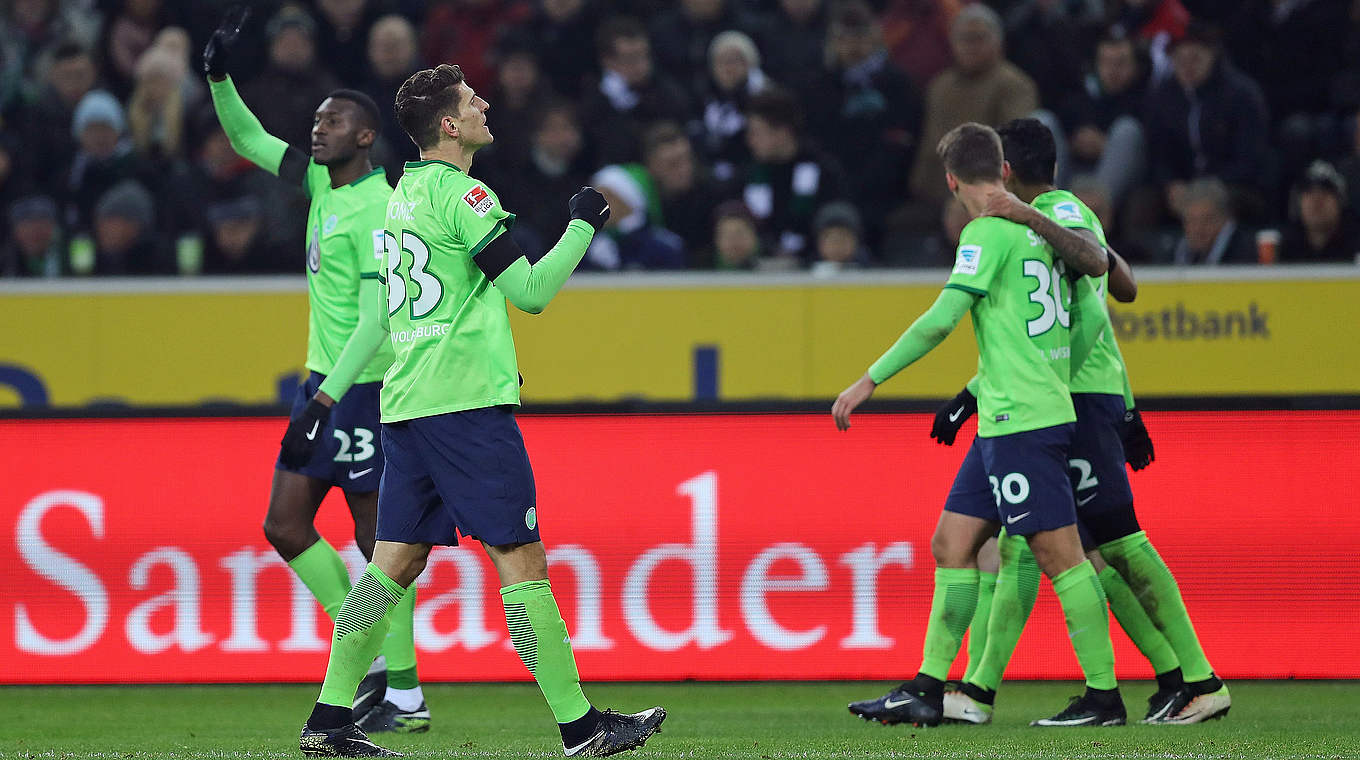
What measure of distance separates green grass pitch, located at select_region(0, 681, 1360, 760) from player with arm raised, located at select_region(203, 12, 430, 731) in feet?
0.96

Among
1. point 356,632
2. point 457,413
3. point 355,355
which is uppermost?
point 355,355

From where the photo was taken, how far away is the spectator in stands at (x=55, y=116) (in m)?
12.2

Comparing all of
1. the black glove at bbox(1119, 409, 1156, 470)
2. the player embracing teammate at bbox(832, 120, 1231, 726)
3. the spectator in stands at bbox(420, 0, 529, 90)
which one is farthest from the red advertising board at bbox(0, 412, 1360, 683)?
the spectator in stands at bbox(420, 0, 529, 90)

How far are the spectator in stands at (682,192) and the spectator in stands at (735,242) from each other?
61 cm

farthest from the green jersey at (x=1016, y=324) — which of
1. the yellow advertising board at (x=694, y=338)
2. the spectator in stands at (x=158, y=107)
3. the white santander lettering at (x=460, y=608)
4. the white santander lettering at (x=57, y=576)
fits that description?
the spectator in stands at (x=158, y=107)

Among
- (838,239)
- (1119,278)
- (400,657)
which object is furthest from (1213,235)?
(400,657)

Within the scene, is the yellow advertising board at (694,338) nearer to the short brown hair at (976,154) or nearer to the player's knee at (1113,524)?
the player's knee at (1113,524)

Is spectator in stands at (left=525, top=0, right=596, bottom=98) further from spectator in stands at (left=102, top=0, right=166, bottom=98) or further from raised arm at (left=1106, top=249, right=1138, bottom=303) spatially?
raised arm at (left=1106, top=249, right=1138, bottom=303)

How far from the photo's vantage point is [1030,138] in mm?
6543

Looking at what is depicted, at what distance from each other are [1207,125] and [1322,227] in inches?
47.3

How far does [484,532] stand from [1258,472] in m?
3.86

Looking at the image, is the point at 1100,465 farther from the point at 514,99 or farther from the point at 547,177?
the point at 514,99

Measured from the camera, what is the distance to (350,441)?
665 cm

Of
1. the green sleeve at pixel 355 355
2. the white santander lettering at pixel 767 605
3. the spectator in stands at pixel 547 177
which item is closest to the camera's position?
the green sleeve at pixel 355 355
